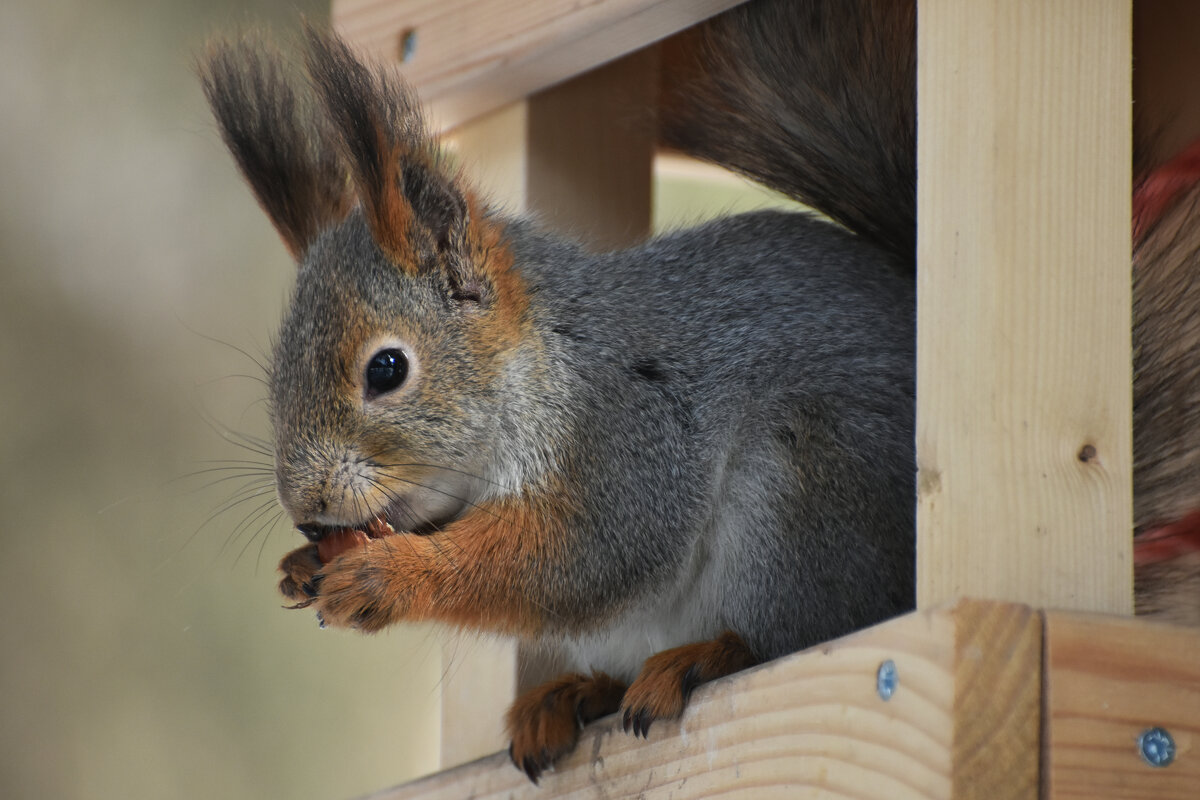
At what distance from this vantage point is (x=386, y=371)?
1521mm

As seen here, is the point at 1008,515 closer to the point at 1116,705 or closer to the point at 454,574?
the point at 1116,705

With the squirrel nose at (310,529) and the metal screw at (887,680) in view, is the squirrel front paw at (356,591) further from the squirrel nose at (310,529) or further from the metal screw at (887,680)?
the metal screw at (887,680)

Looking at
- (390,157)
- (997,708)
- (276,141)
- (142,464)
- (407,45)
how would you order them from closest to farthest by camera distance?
(997,708), (390,157), (276,141), (407,45), (142,464)

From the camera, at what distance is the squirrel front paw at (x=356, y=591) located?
4.67 ft

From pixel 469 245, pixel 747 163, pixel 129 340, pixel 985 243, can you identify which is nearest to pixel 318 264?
pixel 469 245

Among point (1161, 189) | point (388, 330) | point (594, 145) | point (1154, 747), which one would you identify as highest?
point (594, 145)

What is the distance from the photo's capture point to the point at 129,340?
3617mm

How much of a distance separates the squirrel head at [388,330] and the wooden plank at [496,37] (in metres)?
0.31

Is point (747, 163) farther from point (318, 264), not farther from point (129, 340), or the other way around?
point (129, 340)

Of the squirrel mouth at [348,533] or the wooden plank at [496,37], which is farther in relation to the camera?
the wooden plank at [496,37]

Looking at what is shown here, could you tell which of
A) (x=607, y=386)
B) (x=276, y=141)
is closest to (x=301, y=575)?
(x=607, y=386)

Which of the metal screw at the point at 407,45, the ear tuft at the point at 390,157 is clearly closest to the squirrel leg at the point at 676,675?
the ear tuft at the point at 390,157

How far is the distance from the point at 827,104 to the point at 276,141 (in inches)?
25.6

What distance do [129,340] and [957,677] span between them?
3.01 meters
